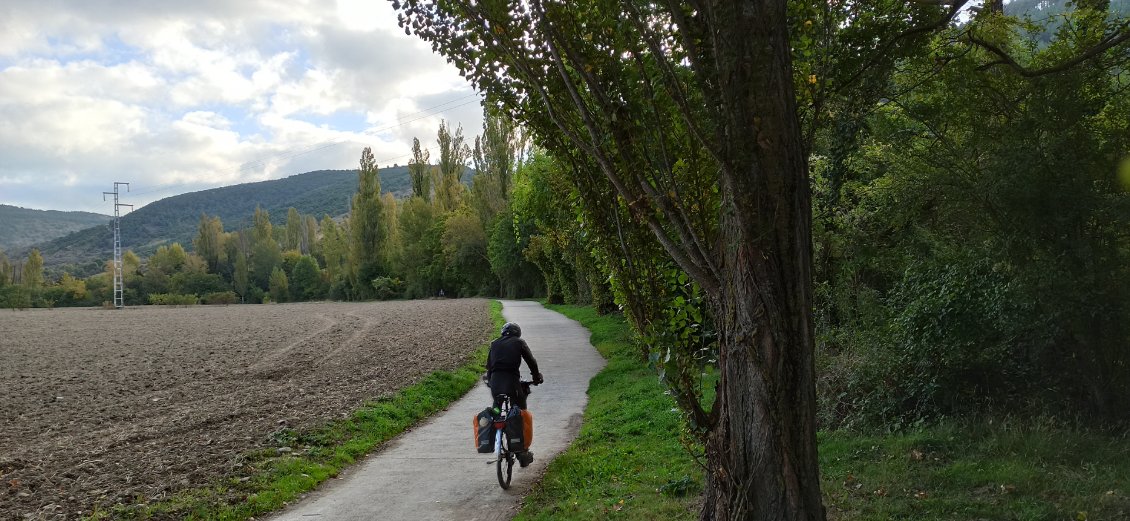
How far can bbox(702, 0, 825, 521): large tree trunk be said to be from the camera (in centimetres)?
413

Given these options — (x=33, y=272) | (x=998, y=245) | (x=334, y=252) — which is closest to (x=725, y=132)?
(x=998, y=245)

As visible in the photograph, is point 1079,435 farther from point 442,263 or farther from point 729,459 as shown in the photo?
point 442,263

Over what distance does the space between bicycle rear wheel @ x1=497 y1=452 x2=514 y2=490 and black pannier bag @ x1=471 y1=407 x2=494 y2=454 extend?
18cm

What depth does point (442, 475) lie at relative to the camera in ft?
28.3

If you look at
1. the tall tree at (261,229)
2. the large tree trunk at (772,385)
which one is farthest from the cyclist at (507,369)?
the tall tree at (261,229)

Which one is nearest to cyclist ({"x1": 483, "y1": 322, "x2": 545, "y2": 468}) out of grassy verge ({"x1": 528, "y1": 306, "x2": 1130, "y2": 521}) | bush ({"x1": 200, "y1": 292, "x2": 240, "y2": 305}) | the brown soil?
grassy verge ({"x1": 528, "y1": 306, "x2": 1130, "y2": 521})

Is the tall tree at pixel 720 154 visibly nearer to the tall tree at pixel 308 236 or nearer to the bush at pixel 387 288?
the bush at pixel 387 288

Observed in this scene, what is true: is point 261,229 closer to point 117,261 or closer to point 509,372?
point 117,261

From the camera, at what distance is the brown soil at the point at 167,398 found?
827 cm

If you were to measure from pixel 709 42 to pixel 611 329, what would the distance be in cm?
1970

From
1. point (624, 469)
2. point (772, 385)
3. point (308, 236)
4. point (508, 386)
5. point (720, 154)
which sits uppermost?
point (308, 236)

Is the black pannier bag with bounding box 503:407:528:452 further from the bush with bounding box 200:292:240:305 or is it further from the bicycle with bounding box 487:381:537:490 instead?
the bush with bounding box 200:292:240:305

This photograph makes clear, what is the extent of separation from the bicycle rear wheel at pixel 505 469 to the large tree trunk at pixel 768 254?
4.14 m

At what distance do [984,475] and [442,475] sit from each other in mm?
5695
